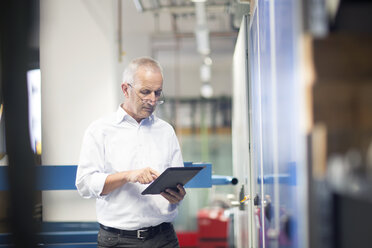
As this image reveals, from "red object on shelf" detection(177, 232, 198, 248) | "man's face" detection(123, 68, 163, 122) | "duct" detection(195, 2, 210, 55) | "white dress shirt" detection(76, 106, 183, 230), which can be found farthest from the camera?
"red object on shelf" detection(177, 232, 198, 248)

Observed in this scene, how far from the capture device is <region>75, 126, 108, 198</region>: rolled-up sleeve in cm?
208

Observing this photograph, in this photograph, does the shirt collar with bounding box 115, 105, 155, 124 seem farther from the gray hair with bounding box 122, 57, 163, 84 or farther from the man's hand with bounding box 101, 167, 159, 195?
the man's hand with bounding box 101, 167, 159, 195

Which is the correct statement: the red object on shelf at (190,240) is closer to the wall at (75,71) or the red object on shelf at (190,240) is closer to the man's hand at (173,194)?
the wall at (75,71)

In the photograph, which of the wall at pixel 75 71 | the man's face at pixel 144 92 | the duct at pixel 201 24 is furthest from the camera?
the duct at pixel 201 24

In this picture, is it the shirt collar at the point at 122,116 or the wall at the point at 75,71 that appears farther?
the wall at the point at 75,71

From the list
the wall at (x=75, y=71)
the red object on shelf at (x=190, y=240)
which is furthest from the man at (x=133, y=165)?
the red object on shelf at (x=190, y=240)

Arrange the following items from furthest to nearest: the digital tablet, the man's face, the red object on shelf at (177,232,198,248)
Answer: the red object on shelf at (177,232,198,248)
the man's face
the digital tablet

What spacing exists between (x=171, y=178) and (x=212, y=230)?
15.1ft

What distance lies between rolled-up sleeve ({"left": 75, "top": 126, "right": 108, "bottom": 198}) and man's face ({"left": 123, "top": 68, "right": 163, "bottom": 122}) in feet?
0.75

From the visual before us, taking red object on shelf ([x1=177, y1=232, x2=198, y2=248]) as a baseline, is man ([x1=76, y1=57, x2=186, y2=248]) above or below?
above

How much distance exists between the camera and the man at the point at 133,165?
81.7 inches

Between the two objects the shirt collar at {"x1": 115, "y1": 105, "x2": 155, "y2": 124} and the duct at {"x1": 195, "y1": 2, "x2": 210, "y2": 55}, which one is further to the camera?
the duct at {"x1": 195, "y1": 2, "x2": 210, "y2": 55}

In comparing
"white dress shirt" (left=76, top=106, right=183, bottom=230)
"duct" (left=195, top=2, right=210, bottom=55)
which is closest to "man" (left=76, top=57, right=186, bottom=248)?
"white dress shirt" (left=76, top=106, right=183, bottom=230)

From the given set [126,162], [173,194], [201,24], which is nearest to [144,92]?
[126,162]
